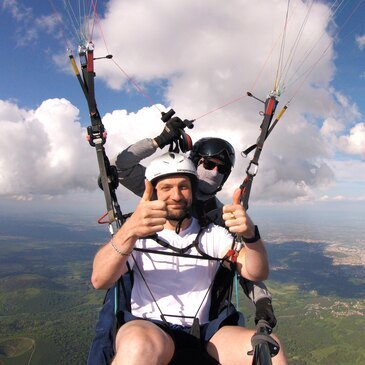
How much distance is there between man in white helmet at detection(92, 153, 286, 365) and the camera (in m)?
2.25

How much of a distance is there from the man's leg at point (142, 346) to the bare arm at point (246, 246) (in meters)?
0.85

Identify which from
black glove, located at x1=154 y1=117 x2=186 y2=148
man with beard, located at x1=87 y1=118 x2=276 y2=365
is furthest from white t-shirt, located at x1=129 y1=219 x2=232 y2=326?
black glove, located at x1=154 y1=117 x2=186 y2=148

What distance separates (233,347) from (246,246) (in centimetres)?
76

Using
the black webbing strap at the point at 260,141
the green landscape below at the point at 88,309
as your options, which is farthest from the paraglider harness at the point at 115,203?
the green landscape below at the point at 88,309

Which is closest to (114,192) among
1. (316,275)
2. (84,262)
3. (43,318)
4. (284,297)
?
(43,318)

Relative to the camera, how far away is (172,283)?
270cm

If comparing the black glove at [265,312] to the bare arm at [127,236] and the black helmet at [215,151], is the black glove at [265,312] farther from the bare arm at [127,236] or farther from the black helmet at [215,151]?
the black helmet at [215,151]

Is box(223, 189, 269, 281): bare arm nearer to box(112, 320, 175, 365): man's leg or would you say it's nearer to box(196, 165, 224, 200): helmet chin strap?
box(112, 320, 175, 365): man's leg

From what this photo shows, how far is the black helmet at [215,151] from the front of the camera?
4.11 meters

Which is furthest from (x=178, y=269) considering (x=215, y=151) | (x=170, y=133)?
(x=215, y=151)

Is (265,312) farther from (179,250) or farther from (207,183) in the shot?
(207,183)

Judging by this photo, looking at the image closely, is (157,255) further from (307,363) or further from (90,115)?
(307,363)

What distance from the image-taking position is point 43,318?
66.4 m

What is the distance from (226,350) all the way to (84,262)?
132 m
